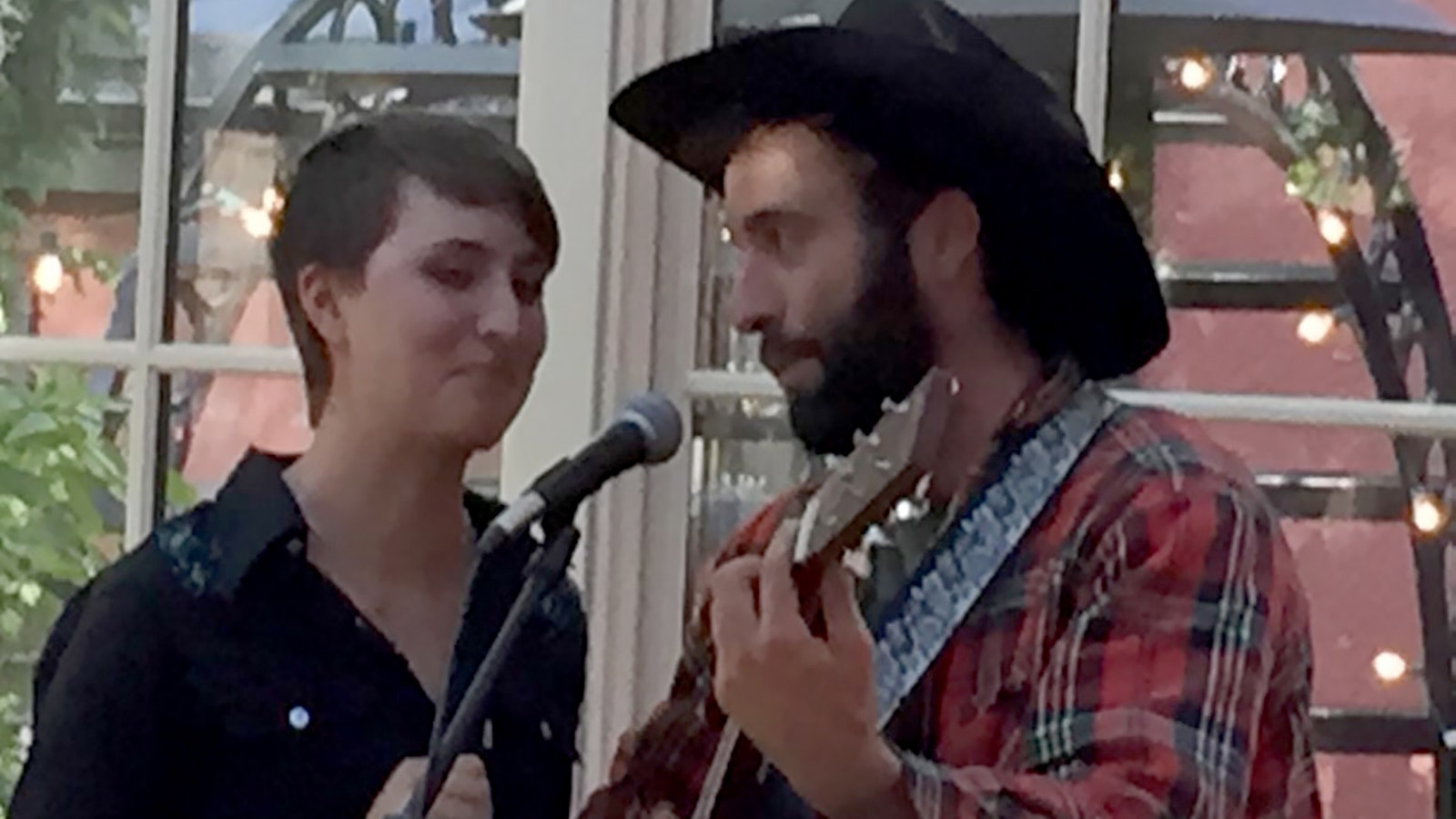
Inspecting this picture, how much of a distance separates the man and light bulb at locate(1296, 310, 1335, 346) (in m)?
0.49

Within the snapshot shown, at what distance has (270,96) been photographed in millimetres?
2355

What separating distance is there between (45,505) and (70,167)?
32cm

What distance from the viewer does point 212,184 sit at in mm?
2393

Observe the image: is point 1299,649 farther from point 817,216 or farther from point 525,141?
point 525,141

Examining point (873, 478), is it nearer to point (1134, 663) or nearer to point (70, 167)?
point (1134, 663)

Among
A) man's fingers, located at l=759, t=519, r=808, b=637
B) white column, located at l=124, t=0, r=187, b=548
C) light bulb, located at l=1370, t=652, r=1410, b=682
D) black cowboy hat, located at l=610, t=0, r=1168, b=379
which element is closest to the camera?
man's fingers, located at l=759, t=519, r=808, b=637

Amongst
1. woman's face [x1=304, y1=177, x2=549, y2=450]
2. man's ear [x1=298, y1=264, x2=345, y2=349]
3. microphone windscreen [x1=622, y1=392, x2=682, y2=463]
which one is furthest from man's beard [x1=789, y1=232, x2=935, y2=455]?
man's ear [x1=298, y1=264, x2=345, y2=349]

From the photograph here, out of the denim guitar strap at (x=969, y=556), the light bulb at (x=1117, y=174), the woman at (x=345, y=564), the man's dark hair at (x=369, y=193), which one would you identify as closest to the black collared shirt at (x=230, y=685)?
the woman at (x=345, y=564)

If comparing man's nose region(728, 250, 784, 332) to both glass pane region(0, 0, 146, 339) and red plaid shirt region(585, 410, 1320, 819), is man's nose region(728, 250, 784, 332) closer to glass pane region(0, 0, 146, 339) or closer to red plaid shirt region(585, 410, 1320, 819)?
red plaid shirt region(585, 410, 1320, 819)

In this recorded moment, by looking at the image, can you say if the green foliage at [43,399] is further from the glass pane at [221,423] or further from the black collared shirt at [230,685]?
the black collared shirt at [230,685]

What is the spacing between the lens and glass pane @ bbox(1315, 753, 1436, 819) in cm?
204

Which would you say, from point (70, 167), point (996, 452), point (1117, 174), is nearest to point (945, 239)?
point (996, 452)

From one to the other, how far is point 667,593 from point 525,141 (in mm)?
403

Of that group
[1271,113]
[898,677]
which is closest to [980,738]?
[898,677]
